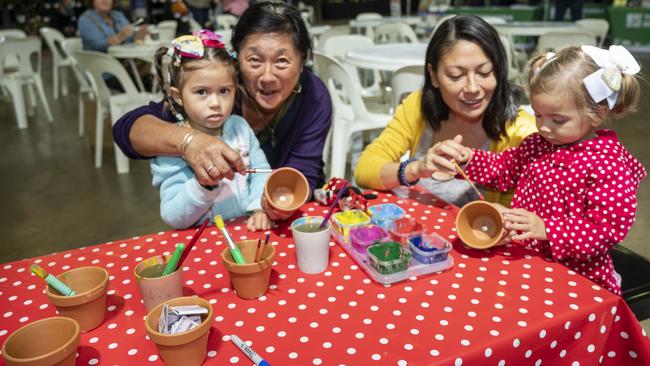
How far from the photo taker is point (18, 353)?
2.70 ft

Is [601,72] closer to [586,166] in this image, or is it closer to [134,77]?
[586,166]

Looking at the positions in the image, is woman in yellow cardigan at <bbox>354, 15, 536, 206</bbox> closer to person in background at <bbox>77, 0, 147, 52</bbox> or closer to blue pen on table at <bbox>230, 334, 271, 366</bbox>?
blue pen on table at <bbox>230, 334, 271, 366</bbox>

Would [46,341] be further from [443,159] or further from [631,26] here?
[631,26]

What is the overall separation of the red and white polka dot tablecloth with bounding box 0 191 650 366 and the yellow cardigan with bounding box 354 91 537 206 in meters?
0.57

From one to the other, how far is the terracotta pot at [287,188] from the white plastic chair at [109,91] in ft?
10.5

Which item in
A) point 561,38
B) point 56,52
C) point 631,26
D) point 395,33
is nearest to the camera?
point 561,38

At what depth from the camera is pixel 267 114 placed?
196 cm

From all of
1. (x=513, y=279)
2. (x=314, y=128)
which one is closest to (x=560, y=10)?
(x=314, y=128)

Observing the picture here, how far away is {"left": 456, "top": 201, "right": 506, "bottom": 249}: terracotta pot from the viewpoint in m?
1.23

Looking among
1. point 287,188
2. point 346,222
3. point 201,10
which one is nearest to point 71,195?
point 287,188

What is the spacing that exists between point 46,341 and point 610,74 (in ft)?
4.35

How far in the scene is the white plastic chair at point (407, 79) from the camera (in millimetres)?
3059

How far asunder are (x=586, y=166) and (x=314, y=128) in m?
0.98

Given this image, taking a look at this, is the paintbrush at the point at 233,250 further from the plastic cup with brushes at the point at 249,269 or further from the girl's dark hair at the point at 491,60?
the girl's dark hair at the point at 491,60
